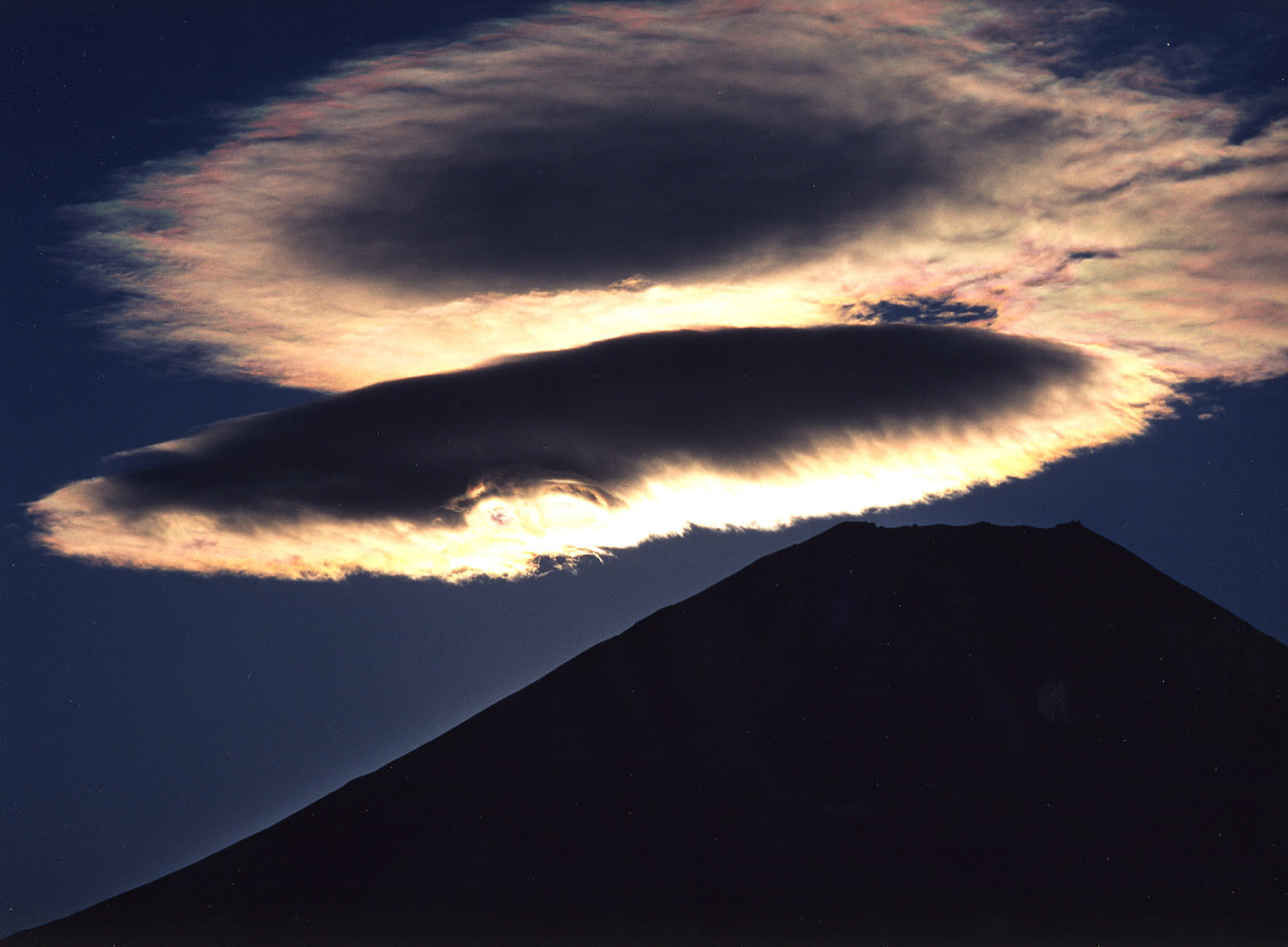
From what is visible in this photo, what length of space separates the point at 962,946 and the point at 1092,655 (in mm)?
53824

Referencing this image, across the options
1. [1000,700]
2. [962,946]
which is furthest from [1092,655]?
[962,946]

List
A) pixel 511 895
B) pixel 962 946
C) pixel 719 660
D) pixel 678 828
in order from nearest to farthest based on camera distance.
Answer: pixel 962 946
pixel 511 895
pixel 678 828
pixel 719 660

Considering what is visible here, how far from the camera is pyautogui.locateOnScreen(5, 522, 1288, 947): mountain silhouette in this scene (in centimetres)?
12550

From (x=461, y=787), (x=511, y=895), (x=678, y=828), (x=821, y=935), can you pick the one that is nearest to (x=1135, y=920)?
(x=821, y=935)

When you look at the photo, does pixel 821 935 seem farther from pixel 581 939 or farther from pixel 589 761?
pixel 589 761

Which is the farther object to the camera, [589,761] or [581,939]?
[589,761]

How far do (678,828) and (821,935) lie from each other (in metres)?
27.1

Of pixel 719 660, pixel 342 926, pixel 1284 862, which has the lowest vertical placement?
pixel 1284 862

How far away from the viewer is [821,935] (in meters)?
119

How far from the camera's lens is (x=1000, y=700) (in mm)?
150250

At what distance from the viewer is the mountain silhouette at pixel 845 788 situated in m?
126

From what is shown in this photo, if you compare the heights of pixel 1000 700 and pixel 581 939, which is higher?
pixel 1000 700

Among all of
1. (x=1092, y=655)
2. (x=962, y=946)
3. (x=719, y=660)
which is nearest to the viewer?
(x=962, y=946)

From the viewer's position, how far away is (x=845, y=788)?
471ft
